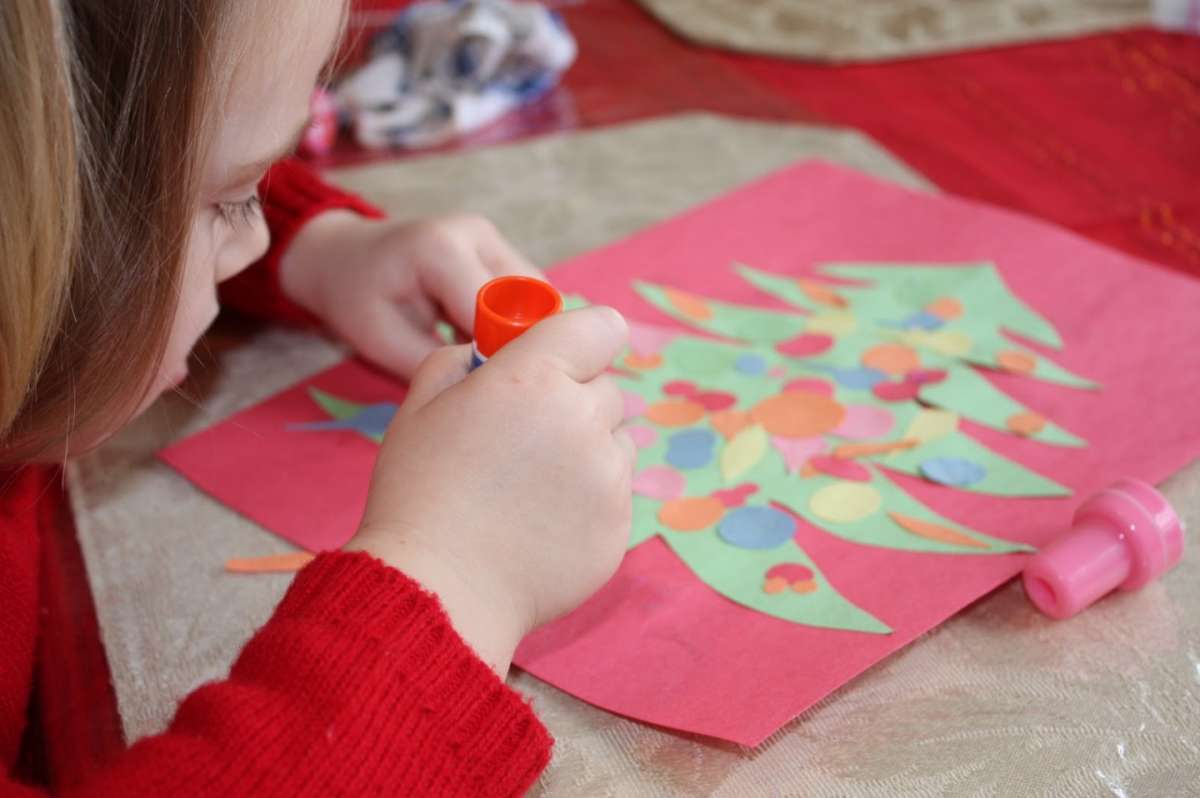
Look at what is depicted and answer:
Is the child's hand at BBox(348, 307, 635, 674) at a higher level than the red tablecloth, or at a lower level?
higher

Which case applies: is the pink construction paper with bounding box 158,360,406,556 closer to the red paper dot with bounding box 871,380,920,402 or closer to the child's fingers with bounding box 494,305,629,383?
the child's fingers with bounding box 494,305,629,383

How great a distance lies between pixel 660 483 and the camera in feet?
2.10

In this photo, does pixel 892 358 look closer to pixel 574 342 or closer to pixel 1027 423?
pixel 1027 423

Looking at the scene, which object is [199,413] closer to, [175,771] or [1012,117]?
[175,771]

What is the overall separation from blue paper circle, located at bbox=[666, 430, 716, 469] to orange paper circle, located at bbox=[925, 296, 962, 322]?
186 mm

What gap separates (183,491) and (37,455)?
0.48ft

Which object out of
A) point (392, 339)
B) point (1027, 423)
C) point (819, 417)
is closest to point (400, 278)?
point (392, 339)

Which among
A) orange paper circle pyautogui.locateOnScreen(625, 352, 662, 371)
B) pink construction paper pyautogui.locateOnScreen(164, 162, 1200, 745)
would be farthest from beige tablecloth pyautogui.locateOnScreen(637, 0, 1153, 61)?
orange paper circle pyautogui.locateOnScreen(625, 352, 662, 371)

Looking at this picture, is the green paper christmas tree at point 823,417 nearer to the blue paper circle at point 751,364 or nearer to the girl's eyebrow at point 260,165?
the blue paper circle at point 751,364

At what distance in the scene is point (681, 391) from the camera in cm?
71

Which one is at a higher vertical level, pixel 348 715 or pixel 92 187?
pixel 92 187

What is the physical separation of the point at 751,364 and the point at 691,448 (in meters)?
0.09

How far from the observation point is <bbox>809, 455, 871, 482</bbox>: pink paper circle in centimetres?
63

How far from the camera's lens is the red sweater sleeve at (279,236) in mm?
771
